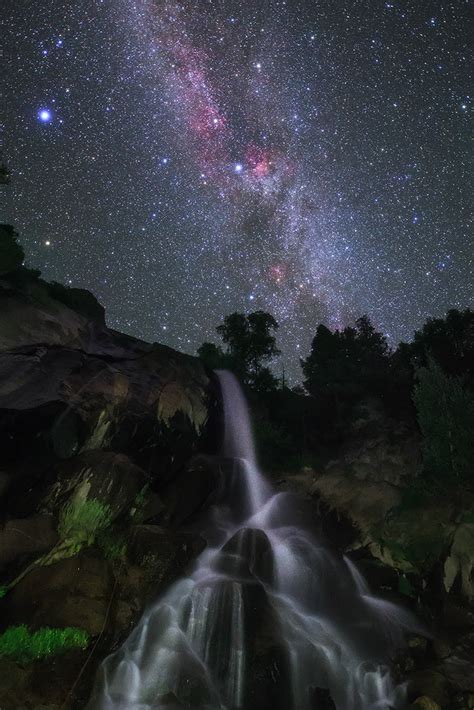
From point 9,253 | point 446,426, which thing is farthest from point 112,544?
point 446,426

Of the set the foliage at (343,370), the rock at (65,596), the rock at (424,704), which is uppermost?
the foliage at (343,370)

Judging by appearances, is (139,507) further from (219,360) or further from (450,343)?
(450,343)

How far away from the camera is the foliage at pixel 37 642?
8680mm

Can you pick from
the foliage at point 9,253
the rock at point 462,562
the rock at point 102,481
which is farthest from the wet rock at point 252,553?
the foliage at point 9,253

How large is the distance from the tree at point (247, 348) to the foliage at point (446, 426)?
17.6 metres

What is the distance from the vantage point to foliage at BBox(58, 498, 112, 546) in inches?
480

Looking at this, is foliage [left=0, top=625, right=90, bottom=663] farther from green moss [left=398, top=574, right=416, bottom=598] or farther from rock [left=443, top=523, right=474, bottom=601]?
rock [left=443, top=523, right=474, bottom=601]

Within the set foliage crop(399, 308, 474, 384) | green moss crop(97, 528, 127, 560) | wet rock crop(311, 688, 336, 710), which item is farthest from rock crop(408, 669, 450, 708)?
foliage crop(399, 308, 474, 384)

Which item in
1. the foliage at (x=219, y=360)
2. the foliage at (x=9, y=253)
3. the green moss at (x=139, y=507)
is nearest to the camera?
the green moss at (x=139, y=507)

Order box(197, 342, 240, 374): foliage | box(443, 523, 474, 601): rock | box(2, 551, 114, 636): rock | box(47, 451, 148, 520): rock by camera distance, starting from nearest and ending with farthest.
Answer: box(2, 551, 114, 636): rock → box(47, 451, 148, 520): rock → box(443, 523, 474, 601): rock → box(197, 342, 240, 374): foliage

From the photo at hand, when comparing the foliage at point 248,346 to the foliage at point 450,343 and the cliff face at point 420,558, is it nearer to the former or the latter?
the foliage at point 450,343

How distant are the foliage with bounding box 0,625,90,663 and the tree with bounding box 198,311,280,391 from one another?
27.6 metres

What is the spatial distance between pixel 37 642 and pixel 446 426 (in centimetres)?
1728

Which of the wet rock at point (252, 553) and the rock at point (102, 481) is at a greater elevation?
the rock at point (102, 481)
